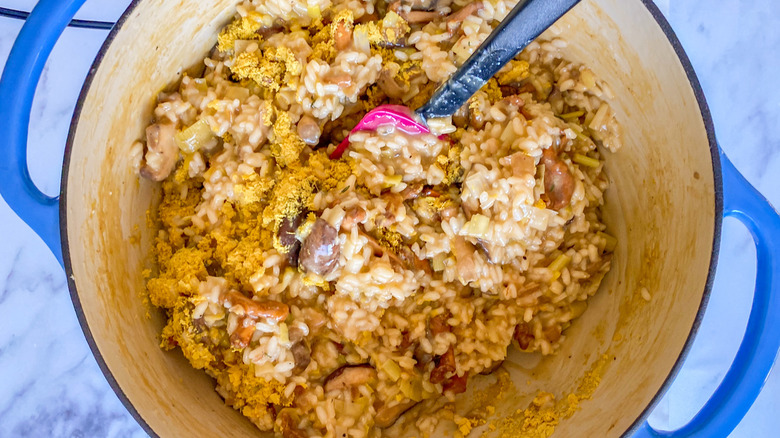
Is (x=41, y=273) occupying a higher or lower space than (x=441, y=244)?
lower

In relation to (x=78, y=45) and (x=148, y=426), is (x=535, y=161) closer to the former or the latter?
(x=148, y=426)

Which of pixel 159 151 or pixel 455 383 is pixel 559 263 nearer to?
pixel 455 383

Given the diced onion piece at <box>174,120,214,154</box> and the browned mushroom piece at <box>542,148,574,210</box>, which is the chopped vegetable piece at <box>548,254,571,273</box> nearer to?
the browned mushroom piece at <box>542,148,574,210</box>

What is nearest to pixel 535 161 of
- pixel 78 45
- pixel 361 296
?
pixel 361 296

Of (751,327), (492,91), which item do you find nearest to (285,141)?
(492,91)

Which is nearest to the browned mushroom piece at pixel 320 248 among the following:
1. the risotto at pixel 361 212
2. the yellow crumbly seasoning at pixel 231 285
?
the risotto at pixel 361 212

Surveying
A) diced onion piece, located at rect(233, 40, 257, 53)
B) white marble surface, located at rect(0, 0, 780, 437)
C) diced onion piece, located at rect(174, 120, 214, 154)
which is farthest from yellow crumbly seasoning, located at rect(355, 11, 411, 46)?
white marble surface, located at rect(0, 0, 780, 437)
